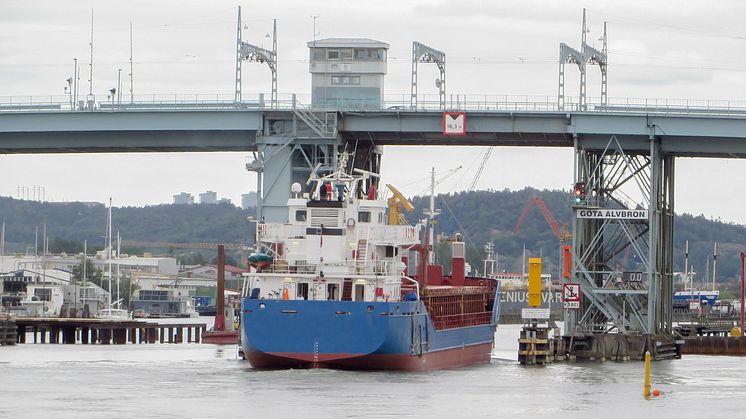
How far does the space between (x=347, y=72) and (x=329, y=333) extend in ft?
93.6

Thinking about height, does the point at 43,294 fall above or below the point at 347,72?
below

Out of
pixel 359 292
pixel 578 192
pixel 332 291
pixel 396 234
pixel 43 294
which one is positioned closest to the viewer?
pixel 359 292

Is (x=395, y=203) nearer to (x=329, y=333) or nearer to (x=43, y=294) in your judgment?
(x=329, y=333)

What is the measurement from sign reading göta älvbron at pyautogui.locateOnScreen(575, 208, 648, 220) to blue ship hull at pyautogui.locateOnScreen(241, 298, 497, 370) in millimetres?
20999

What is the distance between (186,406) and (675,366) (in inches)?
1464

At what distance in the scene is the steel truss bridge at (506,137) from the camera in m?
93.2

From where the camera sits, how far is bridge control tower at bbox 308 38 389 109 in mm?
98125

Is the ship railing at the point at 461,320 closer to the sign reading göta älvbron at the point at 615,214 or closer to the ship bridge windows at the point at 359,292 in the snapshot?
the ship bridge windows at the point at 359,292

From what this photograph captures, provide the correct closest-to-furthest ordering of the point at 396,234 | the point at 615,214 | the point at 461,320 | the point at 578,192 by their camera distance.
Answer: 1. the point at 396,234
2. the point at 461,320
3. the point at 578,192
4. the point at 615,214

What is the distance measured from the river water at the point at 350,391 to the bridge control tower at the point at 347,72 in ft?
58.6

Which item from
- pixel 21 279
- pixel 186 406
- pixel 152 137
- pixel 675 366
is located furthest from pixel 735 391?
pixel 21 279

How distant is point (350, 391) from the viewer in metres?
65.9

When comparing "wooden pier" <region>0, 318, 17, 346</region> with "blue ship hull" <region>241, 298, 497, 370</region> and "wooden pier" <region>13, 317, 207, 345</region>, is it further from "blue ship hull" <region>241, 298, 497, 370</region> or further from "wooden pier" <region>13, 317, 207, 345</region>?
"blue ship hull" <region>241, 298, 497, 370</region>

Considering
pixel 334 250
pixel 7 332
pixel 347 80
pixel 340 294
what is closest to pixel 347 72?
pixel 347 80
